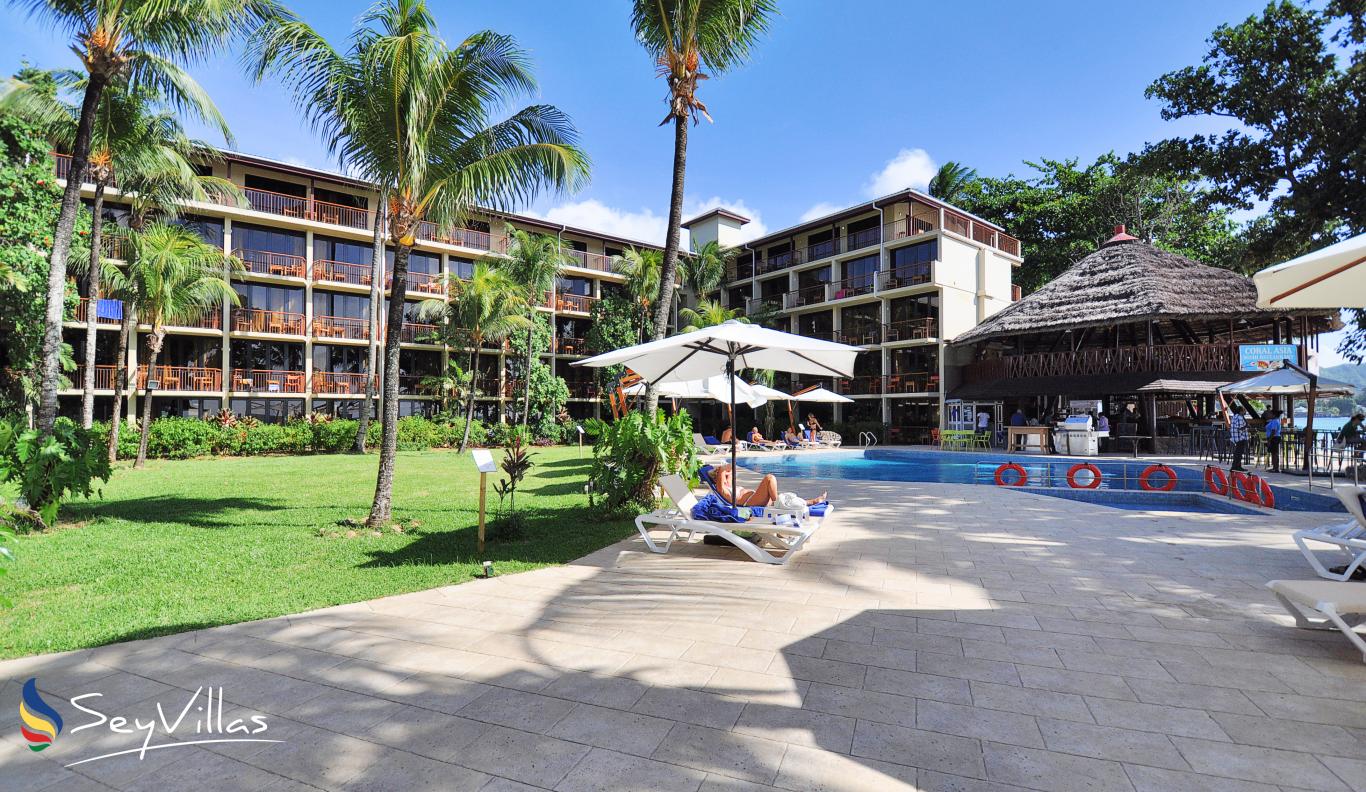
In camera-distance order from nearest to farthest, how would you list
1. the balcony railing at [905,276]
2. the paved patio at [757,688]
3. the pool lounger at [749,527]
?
the paved patio at [757,688], the pool lounger at [749,527], the balcony railing at [905,276]

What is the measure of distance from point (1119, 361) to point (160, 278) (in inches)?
1179

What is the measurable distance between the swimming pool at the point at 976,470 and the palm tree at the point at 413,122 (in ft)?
33.1

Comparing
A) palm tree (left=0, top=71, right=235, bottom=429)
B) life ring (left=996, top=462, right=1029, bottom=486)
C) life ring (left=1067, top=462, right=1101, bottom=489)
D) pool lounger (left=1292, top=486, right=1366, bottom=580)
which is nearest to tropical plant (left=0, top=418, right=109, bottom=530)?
palm tree (left=0, top=71, right=235, bottom=429)

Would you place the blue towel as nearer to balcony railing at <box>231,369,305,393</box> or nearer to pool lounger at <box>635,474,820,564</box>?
pool lounger at <box>635,474,820,564</box>

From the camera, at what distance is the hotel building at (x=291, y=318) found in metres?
23.0

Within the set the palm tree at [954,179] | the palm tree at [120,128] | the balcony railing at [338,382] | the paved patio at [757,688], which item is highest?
the palm tree at [954,179]

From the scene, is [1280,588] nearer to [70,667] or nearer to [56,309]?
[70,667]

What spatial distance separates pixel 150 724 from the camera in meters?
2.92

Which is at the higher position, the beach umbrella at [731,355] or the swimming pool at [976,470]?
the beach umbrella at [731,355]

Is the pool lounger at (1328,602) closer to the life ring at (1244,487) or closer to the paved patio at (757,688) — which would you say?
the paved patio at (757,688)

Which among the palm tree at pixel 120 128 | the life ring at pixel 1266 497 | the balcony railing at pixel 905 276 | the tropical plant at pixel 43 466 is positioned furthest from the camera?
the balcony railing at pixel 905 276

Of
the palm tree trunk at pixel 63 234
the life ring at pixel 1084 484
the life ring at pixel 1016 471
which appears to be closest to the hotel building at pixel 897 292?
the life ring at pixel 1016 471

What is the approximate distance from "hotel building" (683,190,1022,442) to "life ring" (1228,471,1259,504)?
17.2 meters

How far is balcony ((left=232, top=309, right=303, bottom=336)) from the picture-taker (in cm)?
2423
